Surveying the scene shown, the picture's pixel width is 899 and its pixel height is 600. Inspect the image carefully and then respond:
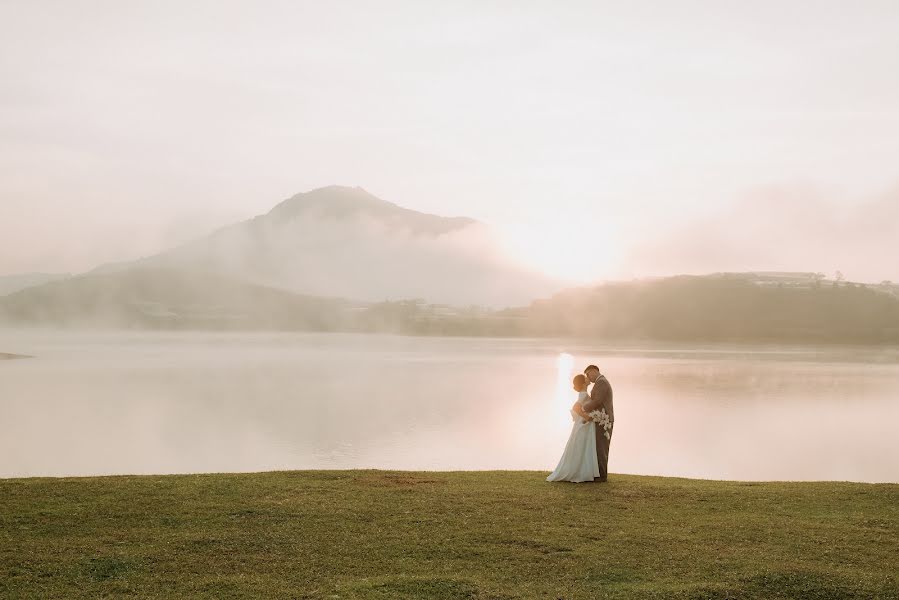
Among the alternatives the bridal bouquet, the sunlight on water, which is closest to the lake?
the sunlight on water

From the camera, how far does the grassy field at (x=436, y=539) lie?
1034cm

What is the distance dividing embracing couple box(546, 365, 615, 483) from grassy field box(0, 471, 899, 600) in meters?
0.46

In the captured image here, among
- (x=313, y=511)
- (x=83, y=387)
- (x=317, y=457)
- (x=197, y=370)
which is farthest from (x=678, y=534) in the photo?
(x=197, y=370)

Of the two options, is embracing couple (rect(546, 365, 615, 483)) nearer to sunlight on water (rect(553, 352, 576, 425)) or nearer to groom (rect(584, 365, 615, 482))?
groom (rect(584, 365, 615, 482))

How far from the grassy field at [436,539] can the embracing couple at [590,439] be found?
46 centimetres

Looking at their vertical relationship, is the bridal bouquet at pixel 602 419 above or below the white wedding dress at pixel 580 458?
above

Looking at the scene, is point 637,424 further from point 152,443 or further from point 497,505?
point 497,505

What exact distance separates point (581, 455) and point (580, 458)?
6 centimetres

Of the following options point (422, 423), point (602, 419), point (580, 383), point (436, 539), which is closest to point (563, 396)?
point (422, 423)


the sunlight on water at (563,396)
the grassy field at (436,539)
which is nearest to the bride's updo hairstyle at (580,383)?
the grassy field at (436,539)

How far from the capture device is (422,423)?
4038 centimetres

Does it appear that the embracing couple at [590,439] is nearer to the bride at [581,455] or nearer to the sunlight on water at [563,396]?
the bride at [581,455]

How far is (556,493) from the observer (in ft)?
51.2

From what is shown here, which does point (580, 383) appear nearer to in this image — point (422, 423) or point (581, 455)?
point (581, 455)
